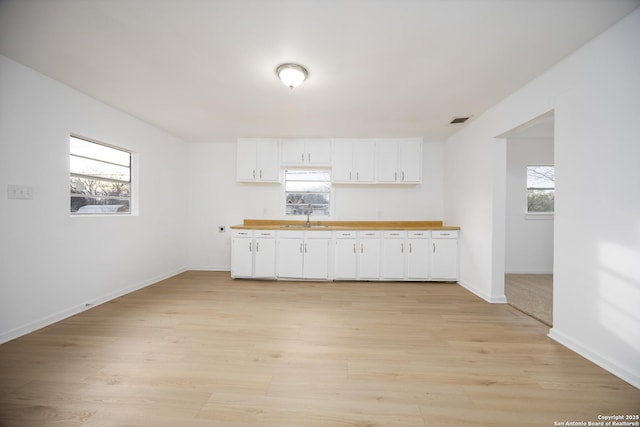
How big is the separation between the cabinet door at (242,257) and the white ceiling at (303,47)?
2.09m

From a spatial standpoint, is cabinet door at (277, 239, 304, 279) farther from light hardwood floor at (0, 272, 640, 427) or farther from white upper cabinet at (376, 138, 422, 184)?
white upper cabinet at (376, 138, 422, 184)

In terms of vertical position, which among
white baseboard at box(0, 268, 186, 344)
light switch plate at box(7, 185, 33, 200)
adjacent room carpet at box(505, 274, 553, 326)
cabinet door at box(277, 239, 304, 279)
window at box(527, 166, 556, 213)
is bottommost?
adjacent room carpet at box(505, 274, 553, 326)

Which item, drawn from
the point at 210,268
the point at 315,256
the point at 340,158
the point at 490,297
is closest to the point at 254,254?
the point at 315,256

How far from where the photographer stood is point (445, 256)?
4.03m

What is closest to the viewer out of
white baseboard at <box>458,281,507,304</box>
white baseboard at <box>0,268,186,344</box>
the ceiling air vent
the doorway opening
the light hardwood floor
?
the light hardwood floor

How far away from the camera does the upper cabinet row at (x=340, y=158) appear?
438 cm

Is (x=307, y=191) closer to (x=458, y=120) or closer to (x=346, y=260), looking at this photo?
(x=346, y=260)

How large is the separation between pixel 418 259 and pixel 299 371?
2.91 m

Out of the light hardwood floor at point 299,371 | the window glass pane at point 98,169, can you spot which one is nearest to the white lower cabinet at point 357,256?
the light hardwood floor at point 299,371

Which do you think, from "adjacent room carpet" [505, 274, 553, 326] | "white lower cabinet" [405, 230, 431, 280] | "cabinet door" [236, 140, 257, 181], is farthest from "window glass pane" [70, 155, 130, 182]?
"adjacent room carpet" [505, 274, 553, 326]

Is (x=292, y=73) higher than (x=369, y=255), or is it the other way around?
(x=292, y=73)

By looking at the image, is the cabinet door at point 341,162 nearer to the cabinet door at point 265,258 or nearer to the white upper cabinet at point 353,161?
the white upper cabinet at point 353,161

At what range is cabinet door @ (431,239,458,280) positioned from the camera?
4023mm

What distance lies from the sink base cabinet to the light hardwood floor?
1.16 metres
